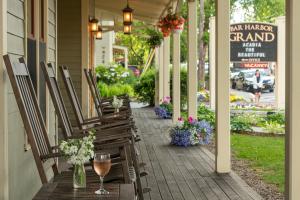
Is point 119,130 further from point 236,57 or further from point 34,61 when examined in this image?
point 236,57

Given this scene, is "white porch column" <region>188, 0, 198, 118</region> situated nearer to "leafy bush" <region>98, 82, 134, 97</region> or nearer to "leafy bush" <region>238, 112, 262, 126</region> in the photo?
"leafy bush" <region>238, 112, 262, 126</region>

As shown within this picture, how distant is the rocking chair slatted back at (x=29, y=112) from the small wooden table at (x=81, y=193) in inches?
21.2

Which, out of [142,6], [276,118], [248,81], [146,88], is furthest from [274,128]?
[248,81]

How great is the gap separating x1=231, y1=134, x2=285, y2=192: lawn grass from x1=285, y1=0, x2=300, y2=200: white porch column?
8.05ft

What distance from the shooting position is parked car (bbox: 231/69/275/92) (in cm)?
2119

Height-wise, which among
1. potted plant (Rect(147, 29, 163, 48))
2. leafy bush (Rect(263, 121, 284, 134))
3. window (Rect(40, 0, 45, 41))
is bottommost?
leafy bush (Rect(263, 121, 284, 134))

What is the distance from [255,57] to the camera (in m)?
13.1

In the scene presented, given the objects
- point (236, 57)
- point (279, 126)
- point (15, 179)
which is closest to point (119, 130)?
point (15, 179)

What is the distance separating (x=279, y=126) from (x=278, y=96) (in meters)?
2.89

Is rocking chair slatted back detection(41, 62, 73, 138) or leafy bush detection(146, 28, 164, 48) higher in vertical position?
leafy bush detection(146, 28, 164, 48)

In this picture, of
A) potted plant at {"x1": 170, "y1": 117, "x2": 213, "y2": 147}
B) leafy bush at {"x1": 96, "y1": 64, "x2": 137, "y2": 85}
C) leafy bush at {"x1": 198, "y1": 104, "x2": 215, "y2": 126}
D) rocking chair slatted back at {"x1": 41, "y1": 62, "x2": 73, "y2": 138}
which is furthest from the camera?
leafy bush at {"x1": 96, "y1": 64, "x2": 137, "y2": 85}

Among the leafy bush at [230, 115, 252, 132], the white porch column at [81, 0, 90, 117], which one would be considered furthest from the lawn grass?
the white porch column at [81, 0, 90, 117]

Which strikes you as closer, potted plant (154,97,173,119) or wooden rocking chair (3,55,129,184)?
wooden rocking chair (3,55,129,184)

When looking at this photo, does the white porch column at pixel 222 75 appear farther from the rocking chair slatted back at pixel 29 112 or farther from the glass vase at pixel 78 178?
the glass vase at pixel 78 178
